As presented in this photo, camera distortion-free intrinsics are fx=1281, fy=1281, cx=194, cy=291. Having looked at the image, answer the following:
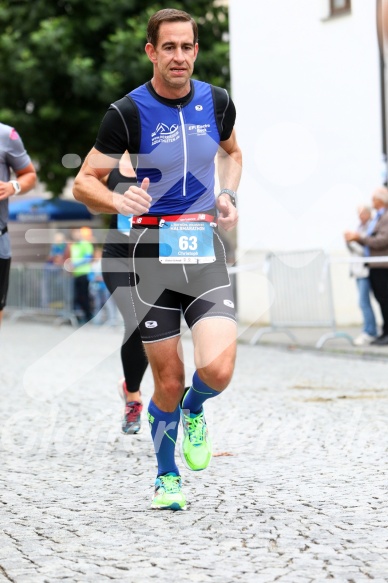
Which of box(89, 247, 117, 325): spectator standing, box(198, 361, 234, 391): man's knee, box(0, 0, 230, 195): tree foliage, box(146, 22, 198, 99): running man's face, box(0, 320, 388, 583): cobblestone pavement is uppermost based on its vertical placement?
box(0, 0, 230, 195): tree foliage

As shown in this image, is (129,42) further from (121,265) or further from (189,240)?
(189,240)

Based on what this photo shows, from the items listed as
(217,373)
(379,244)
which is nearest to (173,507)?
(217,373)

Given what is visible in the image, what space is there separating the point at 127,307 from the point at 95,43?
19.3m

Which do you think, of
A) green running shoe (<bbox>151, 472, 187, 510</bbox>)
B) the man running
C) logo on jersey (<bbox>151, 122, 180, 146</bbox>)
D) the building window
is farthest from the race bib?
the building window

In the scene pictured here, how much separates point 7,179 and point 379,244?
26.3 ft

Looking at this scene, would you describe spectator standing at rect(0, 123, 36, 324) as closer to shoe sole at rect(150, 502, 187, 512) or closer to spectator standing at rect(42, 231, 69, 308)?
shoe sole at rect(150, 502, 187, 512)

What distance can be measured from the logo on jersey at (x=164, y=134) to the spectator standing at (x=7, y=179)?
1.88 m

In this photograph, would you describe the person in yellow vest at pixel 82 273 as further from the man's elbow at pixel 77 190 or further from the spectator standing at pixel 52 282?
the man's elbow at pixel 77 190

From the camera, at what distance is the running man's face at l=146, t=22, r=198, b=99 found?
5281mm

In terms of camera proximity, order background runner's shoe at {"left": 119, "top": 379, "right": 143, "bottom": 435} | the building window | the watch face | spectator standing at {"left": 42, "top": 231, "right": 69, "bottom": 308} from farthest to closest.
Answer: spectator standing at {"left": 42, "top": 231, "right": 69, "bottom": 308} → the building window → background runner's shoe at {"left": 119, "top": 379, "right": 143, "bottom": 435} → the watch face

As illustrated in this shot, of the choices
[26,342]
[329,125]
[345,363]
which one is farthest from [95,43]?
[345,363]

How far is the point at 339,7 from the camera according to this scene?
63.4 feet

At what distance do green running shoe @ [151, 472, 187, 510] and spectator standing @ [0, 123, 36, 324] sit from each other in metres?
2.07

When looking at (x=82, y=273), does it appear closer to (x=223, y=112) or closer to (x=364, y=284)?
(x=364, y=284)
